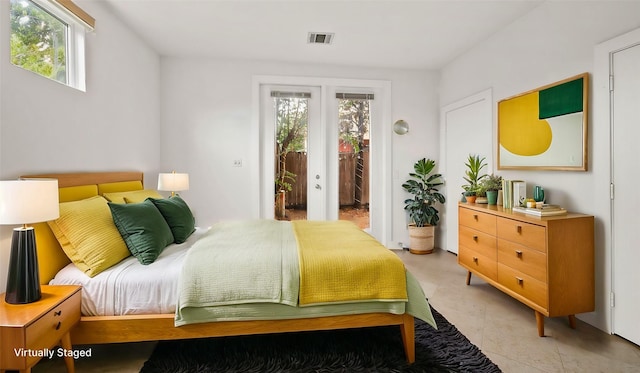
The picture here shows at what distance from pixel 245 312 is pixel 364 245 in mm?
868

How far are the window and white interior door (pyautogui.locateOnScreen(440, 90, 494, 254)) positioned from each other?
382 cm

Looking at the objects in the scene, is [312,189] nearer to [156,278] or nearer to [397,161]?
[397,161]

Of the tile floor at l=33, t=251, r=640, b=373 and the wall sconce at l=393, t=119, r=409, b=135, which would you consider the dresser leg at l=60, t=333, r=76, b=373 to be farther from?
the wall sconce at l=393, t=119, r=409, b=135

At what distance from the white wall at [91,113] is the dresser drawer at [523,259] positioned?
10.8ft

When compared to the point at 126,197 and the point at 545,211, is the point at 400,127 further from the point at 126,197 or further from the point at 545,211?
the point at 126,197

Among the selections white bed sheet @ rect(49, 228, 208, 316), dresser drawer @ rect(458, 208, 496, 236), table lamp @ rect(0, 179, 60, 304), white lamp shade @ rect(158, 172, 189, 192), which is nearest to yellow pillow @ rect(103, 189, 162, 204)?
white lamp shade @ rect(158, 172, 189, 192)

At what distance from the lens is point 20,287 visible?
62.7 inches

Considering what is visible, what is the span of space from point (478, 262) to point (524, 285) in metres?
0.58

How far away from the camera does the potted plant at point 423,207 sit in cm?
446

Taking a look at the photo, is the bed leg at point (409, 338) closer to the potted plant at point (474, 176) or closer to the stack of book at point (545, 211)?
the stack of book at point (545, 211)

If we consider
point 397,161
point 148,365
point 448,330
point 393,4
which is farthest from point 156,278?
point 397,161

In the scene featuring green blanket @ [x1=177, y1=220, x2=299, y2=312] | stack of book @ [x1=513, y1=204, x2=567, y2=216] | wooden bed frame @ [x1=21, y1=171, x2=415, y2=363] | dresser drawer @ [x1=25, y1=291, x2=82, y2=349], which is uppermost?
stack of book @ [x1=513, y1=204, x2=567, y2=216]

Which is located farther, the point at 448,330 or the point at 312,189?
the point at 312,189

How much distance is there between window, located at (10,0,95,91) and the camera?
2.06 metres
